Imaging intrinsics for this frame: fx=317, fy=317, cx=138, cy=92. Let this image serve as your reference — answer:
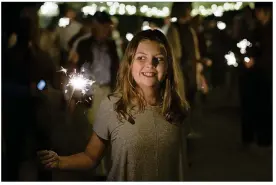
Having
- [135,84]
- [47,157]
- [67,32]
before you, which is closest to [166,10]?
[135,84]

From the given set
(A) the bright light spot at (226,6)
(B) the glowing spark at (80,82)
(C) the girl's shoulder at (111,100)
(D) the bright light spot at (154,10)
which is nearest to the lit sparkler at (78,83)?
(B) the glowing spark at (80,82)

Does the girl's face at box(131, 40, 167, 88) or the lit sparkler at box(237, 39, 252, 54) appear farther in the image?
the lit sparkler at box(237, 39, 252, 54)

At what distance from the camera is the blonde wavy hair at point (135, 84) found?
60.9 inches

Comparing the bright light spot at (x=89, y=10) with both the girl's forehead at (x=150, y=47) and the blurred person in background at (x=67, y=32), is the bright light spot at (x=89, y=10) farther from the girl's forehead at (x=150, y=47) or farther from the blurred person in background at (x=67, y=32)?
the girl's forehead at (x=150, y=47)

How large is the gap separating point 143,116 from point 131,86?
0.16 m

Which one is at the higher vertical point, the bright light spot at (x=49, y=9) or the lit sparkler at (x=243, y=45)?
the bright light spot at (x=49, y=9)

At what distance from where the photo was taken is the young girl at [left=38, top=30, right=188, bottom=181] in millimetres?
1545

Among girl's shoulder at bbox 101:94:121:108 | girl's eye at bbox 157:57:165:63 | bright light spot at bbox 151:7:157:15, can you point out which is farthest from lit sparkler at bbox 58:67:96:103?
bright light spot at bbox 151:7:157:15

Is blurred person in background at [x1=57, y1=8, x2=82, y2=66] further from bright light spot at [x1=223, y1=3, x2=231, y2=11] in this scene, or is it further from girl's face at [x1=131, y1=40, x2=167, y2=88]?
bright light spot at [x1=223, y1=3, x2=231, y2=11]

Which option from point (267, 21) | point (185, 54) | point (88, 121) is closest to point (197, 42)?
point (185, 54)

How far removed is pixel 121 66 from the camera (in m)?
1.56

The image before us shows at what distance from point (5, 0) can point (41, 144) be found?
2.49ft

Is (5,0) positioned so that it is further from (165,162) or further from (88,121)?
(165,162)

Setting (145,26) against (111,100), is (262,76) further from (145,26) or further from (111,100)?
(111,100)
